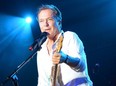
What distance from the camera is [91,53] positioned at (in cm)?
955

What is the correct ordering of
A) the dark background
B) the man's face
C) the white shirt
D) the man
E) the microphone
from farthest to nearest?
the dark background
the man's face
the microphone
the white shirt
the man

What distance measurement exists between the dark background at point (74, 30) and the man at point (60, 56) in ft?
16.3

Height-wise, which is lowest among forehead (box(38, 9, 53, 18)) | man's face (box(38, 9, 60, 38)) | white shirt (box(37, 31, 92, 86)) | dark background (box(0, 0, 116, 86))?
dark background (box(0, 0, 116, 86))

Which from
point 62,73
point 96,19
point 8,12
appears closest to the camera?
point 62,73

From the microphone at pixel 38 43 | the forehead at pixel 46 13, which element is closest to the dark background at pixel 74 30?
the forehead at pixel 46 13

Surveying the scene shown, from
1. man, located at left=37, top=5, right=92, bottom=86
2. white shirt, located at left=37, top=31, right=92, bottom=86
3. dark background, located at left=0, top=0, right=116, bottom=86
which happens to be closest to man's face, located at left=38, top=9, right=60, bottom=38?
man, located at left=37, top=5, right=92, bottom=86

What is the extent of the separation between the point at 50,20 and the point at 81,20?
5.92 metres

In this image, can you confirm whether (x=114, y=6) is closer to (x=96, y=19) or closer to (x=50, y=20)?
(x=96, y=19)

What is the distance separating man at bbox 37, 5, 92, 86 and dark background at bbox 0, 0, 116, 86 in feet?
16.3

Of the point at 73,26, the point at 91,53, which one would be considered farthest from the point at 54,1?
the point at 91,53

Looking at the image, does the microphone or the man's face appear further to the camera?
the man's face

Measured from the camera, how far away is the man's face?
2879 millimetres

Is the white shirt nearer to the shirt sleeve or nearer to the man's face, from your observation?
the shirt sleeve

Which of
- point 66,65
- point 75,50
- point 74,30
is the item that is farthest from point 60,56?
point 74,30
